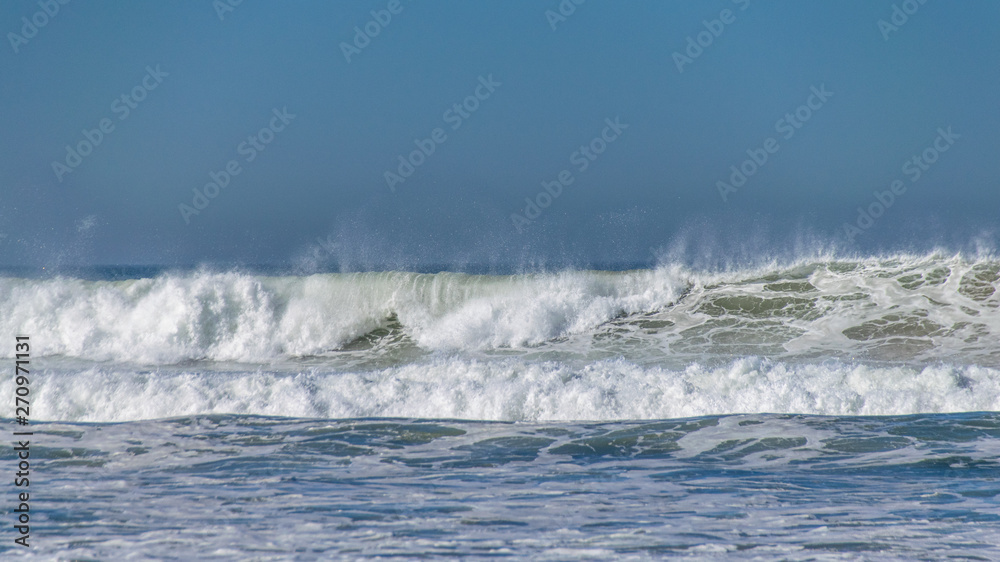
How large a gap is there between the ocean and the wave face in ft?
0.17

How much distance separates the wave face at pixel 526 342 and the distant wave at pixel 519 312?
41mm

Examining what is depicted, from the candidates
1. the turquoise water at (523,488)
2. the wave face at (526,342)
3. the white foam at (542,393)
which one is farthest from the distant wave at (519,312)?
the turquoise water at (523,488)

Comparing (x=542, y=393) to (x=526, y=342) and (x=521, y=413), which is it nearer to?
(x=521, y=413)

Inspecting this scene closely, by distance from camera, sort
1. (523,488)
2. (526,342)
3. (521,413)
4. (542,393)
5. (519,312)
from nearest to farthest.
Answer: (523,488) < (521,413) < (542,393) < (526,342) < (519,312)

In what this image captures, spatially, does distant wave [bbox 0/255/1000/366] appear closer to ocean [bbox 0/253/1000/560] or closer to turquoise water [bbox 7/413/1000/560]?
ocean [bbox 0/253/1000/560]

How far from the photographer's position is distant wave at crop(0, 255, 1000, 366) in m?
13.1

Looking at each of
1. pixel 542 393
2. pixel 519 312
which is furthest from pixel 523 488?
pixel 519 312

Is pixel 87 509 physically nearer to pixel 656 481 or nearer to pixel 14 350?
pixel 656 481

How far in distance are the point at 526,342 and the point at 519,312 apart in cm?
78

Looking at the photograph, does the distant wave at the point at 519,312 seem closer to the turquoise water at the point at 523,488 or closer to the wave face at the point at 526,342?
the wave face at the point at 526,342

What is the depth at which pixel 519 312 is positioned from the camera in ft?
46.5

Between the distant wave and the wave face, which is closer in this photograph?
the wave face

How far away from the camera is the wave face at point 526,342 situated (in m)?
9.10

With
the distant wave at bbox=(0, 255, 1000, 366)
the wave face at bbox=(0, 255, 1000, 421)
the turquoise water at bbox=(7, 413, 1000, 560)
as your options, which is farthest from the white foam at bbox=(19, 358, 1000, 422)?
the distant wave at bbox=(0, 255, 1000, 366)
